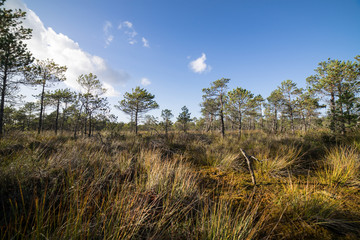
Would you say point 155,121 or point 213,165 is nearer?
point 213,165

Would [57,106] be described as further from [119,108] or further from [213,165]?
[213,165]

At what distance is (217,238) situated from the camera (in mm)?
1236

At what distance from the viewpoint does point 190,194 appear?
2041mm

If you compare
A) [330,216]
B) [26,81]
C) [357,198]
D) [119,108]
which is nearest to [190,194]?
[330,216]

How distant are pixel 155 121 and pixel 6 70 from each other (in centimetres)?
1314

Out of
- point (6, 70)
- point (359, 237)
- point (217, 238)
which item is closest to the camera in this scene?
point (217, 238)

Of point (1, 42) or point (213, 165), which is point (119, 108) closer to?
point (1, 42)

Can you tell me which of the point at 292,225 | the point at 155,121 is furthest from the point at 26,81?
the point at 292,225

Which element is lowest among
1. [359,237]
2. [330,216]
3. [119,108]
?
[359,237]

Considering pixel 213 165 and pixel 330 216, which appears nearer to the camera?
pixel 330 216

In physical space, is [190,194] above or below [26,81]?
below

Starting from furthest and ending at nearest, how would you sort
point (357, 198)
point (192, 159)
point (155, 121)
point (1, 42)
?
point (155, 121)
point (1, 42)
point (192, 159)
point (357, 198)

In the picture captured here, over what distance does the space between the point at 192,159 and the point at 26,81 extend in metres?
16.2

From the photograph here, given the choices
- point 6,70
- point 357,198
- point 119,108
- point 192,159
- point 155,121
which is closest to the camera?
point 357,198
